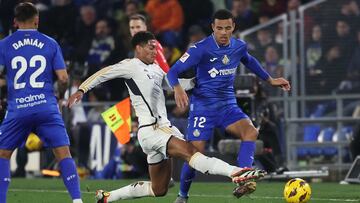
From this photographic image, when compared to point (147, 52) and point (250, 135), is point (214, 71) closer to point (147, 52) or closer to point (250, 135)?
point (250, 135)

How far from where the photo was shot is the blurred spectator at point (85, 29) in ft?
75.2

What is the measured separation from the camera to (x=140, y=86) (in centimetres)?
1155

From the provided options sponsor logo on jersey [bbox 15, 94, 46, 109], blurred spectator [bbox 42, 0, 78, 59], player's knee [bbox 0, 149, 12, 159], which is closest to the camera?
sponsor logo on jersey [bbox 15, 94, 46, 109]

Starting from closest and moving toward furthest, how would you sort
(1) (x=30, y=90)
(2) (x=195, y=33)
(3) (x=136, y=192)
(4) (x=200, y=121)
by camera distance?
1. (1) (x=30, y=90)
2. (3) (x=136, y=192)
3. (4) (x=200, y=121)
4. (2) (x=195, y=33)

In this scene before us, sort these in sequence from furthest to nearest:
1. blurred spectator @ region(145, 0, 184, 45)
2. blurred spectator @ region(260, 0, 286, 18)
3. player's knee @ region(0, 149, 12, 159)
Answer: blurred spectator @ region(145, 0, 184, 45)
blurred spectator @ region(260, 0, 286, 18)
player's knee @ region(0, 149, 12, 159)

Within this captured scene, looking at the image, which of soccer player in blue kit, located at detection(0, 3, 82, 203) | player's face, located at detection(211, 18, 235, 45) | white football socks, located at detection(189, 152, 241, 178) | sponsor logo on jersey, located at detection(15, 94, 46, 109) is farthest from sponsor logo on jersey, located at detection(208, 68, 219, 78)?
sponsor logo on jersey, located at detection(15, 94, 46, 109)

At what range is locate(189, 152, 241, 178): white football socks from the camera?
10758mm

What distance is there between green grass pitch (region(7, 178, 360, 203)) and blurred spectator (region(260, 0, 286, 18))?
5.52m

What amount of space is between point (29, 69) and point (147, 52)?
4.43ft

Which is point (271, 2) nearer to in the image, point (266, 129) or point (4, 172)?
point (266, 129)

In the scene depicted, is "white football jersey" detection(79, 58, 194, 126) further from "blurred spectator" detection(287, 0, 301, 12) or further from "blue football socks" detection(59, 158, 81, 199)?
"blurred spectator" detection(287, 0, 301, 12)

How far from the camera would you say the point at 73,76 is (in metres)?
20.6

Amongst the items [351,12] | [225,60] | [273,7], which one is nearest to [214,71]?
[225,60]

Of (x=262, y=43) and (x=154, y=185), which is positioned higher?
(x=262, y=43)
